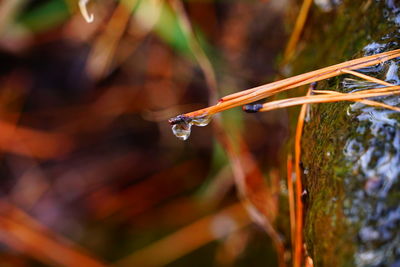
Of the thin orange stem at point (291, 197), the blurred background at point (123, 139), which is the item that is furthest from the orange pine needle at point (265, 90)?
the blurred background at point (123, 139)

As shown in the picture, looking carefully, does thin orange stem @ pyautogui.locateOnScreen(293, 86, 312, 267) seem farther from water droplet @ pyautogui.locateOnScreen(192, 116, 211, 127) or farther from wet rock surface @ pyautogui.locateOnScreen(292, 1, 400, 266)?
water droplet @ pyautogui.locateOnScreen(192, 116, 211, 127)

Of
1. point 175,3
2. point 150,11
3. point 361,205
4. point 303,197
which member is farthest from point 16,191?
point 361,205

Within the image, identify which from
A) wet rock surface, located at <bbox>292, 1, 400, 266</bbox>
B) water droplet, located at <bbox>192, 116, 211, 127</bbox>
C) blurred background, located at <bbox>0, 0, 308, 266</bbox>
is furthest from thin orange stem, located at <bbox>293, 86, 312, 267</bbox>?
blurred background, located at <bbox>0, 0, 308, 266</bbox>

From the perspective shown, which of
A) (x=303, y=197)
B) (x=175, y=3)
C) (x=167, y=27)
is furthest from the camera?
(x=167, y=27)

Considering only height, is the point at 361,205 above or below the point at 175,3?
below

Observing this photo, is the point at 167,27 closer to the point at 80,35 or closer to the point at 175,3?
the point at 175,3
